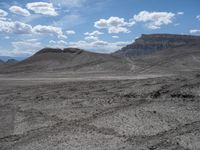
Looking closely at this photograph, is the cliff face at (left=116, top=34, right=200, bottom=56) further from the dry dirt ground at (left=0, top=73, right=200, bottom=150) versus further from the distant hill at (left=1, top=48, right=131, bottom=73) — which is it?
the dry dirt ground at (left=0, top=73, right=200, bottom=150)

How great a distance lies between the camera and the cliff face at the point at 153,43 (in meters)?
121

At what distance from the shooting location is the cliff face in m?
121

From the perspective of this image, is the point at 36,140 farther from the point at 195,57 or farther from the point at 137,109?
the point at 195,57

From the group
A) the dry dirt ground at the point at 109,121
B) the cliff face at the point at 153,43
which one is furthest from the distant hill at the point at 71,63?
the cliff face at the point at 153,43

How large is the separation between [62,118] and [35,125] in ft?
3.98

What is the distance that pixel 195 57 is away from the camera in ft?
186

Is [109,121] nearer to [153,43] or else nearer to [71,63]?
[71,63]

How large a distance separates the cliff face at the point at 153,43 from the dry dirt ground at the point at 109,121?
104 metres

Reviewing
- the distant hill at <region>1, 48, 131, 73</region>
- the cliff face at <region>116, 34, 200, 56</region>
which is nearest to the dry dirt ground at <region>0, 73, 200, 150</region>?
the distant hill at <region>1, 48, 131, 73</region>

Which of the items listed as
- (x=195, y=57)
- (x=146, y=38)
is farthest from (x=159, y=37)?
(x=195, y=57)

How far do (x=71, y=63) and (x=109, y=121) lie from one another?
4400 cm

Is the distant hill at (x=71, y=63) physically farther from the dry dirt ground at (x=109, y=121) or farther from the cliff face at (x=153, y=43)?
the cliff face at (x=153, y=43)

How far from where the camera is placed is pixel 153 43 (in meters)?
127

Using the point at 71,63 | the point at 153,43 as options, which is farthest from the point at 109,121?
the point at 153,43
